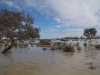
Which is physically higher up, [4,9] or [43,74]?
[4,9]

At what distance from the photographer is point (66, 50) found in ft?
76.6

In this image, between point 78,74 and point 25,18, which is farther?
point 25,18

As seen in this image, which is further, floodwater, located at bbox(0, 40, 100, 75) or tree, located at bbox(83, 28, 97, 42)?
tree, located at bbox(83, 28, 97, 42)

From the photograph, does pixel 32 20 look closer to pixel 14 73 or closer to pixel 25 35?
pixel 25 35

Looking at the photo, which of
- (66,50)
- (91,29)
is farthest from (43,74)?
(91,29)

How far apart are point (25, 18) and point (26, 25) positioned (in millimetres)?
1018

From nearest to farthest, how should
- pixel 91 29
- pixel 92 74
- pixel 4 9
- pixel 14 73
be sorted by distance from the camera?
pixel 92 74 → pixel 14 73 → pixel 4 9 → pixel 91 29

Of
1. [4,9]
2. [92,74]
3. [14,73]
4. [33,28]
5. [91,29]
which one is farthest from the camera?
[91,29]

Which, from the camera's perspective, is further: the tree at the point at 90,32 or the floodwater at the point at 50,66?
the tree at the point at 90,32

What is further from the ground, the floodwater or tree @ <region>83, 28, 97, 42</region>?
tree @ <region>83, 28, 97, 42</region>

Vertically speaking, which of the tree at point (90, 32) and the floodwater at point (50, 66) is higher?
the tree at point (90, 32)

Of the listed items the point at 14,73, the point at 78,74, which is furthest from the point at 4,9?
the point at 78,74

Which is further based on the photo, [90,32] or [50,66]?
[90,32]

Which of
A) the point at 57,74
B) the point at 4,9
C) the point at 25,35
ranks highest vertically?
the point at 4,9
